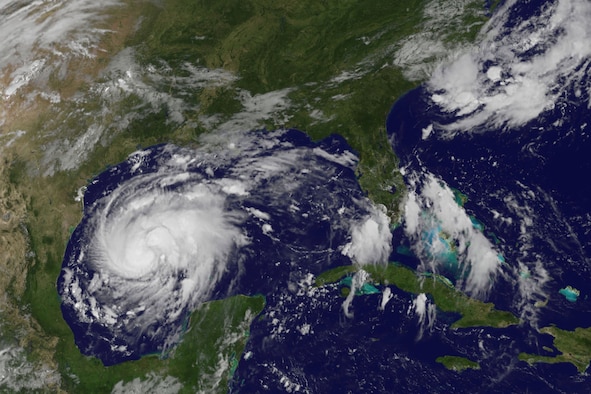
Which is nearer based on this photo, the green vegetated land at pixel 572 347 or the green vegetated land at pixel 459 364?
the green vegetated land at pixel 572 347

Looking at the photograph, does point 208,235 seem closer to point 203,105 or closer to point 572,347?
point 203,105

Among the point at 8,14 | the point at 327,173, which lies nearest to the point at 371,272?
the point at 327,173

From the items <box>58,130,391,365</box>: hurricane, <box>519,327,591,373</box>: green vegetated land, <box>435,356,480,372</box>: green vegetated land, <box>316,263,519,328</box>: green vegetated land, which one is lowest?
<box>519,327,591,373</box>: green vegetated land

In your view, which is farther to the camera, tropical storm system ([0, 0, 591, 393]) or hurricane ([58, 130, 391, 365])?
hurricane ([58, 130, 391, 365])

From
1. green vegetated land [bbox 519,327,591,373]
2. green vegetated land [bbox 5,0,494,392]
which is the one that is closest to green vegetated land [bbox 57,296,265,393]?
green vegetated land [bbox 5,0,494,392]

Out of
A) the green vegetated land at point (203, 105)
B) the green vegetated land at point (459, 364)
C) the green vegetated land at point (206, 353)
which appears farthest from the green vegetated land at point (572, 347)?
the green vegetated land at point (206, 353)

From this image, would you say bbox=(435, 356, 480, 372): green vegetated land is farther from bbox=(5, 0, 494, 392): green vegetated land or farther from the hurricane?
bbox=(5, 0, 494, 392): green vegetated land

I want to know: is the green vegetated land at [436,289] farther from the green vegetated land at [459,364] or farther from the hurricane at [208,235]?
the green vegetated land at [459,364]
